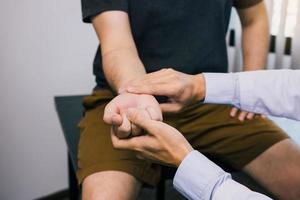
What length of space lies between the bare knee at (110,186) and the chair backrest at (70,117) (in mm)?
233

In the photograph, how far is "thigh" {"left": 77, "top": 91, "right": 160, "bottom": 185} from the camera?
0.83 m

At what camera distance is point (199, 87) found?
0.93 metres

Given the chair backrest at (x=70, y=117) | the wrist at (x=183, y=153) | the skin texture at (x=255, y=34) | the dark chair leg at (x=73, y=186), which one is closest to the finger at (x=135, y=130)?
the wrist at (x=183, y=153)

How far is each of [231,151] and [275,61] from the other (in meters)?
1.04

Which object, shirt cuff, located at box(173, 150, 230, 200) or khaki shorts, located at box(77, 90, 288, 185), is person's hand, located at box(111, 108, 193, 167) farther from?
khaki shorts, located at box(77, 90, 288, 185)

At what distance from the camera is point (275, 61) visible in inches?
74.3

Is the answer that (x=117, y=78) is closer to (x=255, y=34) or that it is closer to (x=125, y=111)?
(x=125, y=111)

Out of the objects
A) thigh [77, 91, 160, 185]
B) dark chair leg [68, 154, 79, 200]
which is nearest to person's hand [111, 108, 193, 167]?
thigh [77, 91, 160, 185]

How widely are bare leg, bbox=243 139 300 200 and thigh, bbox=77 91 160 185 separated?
10.9 inches

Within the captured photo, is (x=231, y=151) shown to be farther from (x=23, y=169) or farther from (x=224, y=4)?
(x=23, y=169)

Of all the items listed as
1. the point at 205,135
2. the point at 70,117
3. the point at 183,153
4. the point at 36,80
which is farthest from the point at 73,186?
the point at 183,153

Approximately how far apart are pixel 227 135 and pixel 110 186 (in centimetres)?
39

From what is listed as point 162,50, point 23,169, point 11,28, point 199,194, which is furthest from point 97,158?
point 23,169

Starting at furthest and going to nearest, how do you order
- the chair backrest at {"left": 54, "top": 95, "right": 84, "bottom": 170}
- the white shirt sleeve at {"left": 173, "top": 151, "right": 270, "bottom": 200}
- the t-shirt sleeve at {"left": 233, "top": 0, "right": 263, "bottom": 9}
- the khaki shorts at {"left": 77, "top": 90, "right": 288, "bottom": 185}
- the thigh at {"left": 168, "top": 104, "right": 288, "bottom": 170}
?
the t-shirt sleeve at {"left": 233, "top": 0, "right": 263, "bottom": 9} → the chair backrest at {"left": 54, "top": 95, "right": 84, "bottom": 170} → the thigh at {"left": 168, "top": 104, "right": 288, "bottom": 170} → the khaki shorts at {"left": 77, "top": 90, "right": 288, "bottom": 185} → the white shirt sleeve at {"left": 173, "top": 151, "right": 270, "bottom": 200}
